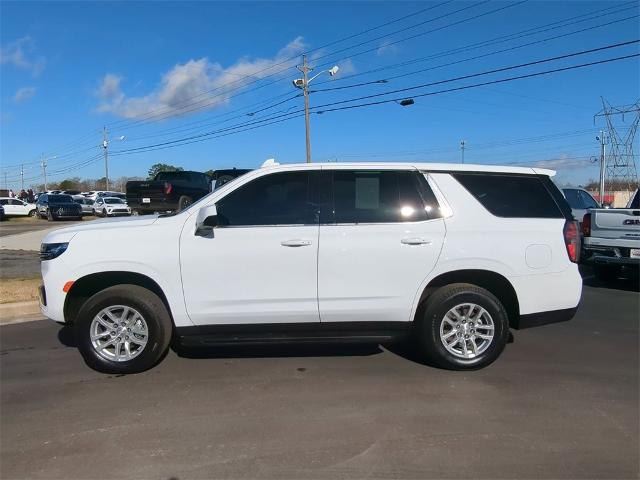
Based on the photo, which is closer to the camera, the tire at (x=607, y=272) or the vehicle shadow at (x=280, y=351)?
the vehicle shadow at (x=280, y=351)

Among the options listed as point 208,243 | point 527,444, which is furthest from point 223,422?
point 527,444

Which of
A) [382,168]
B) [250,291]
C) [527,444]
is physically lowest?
[527,444]

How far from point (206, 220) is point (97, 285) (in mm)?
1267

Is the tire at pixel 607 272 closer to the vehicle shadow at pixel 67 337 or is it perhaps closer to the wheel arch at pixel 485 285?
the wheel arch at pixel 485 285

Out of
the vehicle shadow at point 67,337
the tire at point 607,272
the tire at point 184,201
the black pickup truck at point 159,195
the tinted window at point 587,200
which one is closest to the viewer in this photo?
the vehicle shadow at point 67,337

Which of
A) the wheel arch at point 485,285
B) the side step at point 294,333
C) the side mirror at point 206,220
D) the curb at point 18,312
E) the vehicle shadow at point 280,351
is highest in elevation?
the side mirror at point 206,220

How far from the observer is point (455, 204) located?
4.83 metres

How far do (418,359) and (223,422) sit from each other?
2.16m

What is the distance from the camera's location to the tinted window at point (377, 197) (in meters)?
4.75

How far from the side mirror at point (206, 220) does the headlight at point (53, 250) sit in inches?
47.5

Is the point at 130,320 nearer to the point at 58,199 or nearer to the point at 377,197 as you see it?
the point at 377,197

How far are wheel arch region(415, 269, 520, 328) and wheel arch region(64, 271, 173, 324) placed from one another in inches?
92.8

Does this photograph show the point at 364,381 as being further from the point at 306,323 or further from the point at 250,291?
the point at 250,291

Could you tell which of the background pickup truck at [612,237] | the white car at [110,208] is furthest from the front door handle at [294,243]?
the white car at [110,208]
